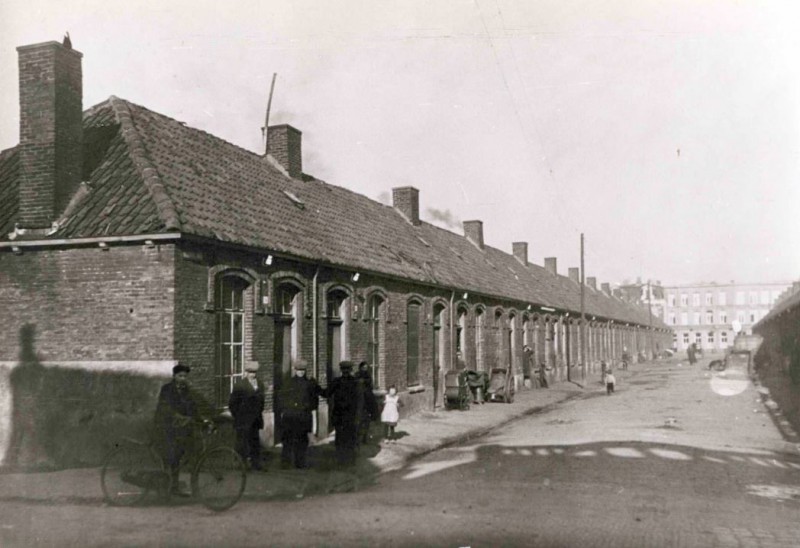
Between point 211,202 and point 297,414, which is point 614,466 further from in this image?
point 211,202

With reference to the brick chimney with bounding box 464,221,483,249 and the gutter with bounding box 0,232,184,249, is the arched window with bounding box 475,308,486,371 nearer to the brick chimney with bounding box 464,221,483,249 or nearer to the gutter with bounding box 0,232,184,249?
the brick chimney with bounding box 464,221,483,249

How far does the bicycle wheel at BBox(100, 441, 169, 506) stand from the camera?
8664 mm

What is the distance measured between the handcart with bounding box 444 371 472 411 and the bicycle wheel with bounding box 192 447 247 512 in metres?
12.9

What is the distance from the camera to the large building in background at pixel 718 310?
10844cm

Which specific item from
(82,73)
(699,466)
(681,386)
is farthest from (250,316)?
(681,386)

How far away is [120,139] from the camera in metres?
13.3

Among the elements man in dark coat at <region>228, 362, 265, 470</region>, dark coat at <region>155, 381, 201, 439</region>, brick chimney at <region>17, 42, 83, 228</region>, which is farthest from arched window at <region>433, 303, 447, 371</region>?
dark coat at <region>155, 381, 201, 439</region>

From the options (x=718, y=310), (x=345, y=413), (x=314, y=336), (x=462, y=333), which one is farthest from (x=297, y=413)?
(x=718, y=310)

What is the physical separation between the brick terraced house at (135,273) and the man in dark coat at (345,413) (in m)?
1.97

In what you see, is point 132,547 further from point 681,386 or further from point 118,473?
point 681,386

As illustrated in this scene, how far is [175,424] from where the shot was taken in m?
8.94

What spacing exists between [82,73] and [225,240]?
12.9 ft

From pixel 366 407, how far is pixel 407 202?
1447cm

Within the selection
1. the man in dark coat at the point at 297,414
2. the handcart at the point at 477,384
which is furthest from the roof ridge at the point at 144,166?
the handcart at the point at 477,384
